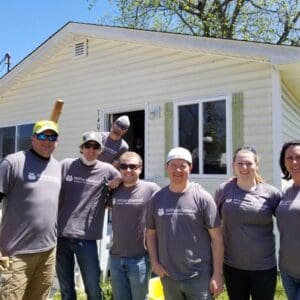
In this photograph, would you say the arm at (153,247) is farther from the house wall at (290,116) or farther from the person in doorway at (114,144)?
the house wall at (290,116)

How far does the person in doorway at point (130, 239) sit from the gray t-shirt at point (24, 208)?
53 cm

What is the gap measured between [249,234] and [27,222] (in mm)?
1621

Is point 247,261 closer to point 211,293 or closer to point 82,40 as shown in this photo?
point 211,293

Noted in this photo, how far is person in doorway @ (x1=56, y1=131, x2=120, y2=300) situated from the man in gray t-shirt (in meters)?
0.75

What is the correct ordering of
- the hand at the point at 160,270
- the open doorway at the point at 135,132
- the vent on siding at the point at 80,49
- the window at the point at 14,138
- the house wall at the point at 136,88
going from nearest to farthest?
1. the hand at the point at 160,270
2. the house wall at the point at 136,88
3. the vent on siding at the point at 80,49
4. the open doorway at the point at 135,132
5. the window at the point at 14,138

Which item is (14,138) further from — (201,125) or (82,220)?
(82,220)

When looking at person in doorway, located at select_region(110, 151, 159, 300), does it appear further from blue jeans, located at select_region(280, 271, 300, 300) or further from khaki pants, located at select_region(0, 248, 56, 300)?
blue jeans, located at select_region(280, 271, 300, 300)

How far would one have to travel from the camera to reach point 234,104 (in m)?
6.67

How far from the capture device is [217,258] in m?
2.78

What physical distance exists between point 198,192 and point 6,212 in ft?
4.73

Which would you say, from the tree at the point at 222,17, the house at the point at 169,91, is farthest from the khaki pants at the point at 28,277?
the tree at the point at 222,17

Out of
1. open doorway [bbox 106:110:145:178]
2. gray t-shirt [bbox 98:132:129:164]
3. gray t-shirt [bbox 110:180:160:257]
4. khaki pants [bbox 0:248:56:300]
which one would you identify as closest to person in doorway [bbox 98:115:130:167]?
gray t-shirt [bbox 98:132:129:164]

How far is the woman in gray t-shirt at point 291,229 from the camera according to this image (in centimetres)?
272

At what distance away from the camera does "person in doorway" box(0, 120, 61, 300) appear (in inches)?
120
